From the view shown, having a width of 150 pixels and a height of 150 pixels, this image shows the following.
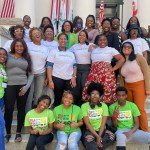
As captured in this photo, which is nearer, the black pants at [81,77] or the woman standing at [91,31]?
the black pants at [81,77]

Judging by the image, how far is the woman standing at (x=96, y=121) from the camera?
4991mm

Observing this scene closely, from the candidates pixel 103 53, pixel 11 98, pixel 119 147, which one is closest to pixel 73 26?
pixel 103 53

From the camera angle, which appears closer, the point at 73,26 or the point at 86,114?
the point at 86,114

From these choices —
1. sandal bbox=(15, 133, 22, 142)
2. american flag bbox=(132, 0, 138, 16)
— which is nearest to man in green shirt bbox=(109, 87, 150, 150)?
sandal bbox=(15, 133, 22, 142)

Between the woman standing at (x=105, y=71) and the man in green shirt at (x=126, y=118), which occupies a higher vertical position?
the woman standing at (x=105, y=71)

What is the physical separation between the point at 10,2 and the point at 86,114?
33.4 feet

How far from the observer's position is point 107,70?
218 inches

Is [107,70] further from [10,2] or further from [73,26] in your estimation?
[10,2]

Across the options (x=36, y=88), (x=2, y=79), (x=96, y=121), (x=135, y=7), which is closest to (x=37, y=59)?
(x=36, y=88)

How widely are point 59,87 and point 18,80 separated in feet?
2.52

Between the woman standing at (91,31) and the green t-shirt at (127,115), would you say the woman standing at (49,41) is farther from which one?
the green t-shirt at (127,115)

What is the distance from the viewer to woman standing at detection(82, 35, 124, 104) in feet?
18.1

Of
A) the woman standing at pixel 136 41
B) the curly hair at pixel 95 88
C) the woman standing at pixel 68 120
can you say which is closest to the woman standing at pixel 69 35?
the woman standing at pixel 136 41

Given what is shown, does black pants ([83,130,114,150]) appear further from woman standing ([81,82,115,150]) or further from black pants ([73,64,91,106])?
black pants ([73,64,91,106])
